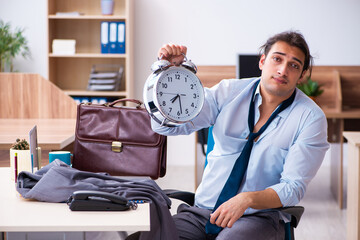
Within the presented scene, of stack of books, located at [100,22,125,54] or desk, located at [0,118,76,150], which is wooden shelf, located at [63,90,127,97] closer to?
stack of books, located at [100,22,125,54]

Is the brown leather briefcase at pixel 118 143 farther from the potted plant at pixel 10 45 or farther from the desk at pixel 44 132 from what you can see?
the potted plant at pixel 10 45

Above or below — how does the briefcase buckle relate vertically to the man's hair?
below

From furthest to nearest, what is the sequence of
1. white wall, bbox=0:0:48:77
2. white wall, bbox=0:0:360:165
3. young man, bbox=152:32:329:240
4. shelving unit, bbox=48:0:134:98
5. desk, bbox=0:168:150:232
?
white wall, bbox=0:0:48:77, white wall, bbox=0:0:360:165, shelving unit, bbox=48:0:134:98, young man, bbox=152:32:329:240, desk, bbox=0:168:150:232

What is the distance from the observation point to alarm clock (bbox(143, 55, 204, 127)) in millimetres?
1470

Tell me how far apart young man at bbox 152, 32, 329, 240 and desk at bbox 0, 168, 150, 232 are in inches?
14.6

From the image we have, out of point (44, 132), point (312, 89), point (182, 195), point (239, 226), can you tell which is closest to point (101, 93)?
point (312, 89)

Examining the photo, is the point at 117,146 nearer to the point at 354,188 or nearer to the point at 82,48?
the point at 354,188

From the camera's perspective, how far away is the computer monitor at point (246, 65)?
463 cm

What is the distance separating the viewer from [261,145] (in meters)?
1.93

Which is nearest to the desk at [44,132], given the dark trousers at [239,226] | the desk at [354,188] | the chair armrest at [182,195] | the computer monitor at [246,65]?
the chair armrest at [182,195]

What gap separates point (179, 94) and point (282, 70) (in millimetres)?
576

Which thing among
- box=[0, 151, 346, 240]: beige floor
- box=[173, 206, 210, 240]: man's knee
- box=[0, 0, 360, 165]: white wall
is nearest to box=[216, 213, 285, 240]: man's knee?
box=[173, 206, 210, 240]: man's knee

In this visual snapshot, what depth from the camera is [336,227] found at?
3.65 meters

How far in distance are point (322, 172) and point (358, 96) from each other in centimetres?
93
